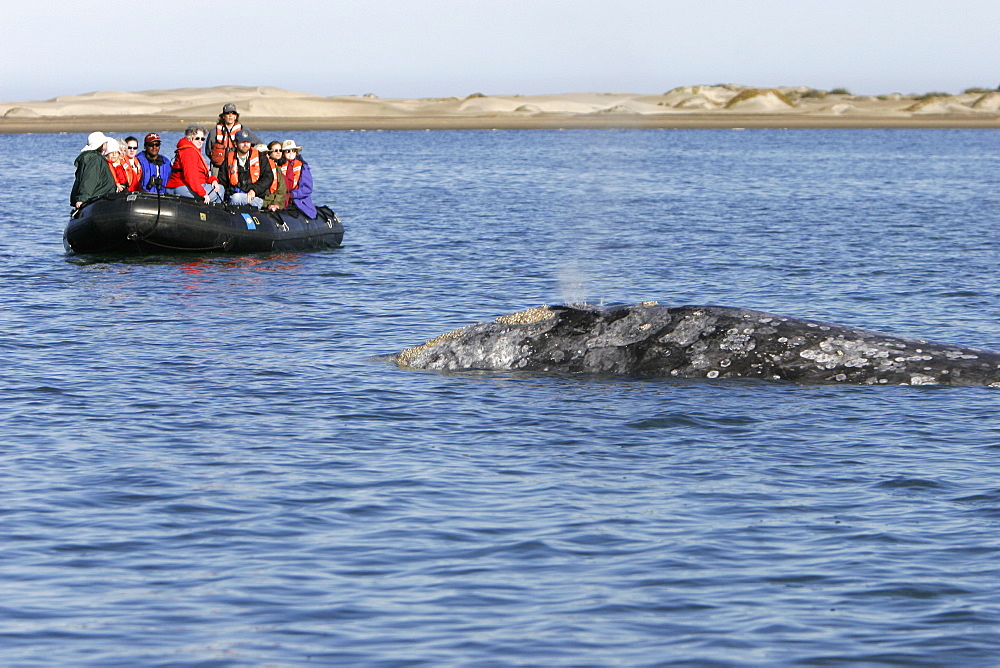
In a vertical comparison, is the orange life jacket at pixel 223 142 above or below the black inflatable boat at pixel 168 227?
above

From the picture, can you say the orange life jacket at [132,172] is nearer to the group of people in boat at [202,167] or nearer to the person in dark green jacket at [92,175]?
the group of people in boat at [202,167]

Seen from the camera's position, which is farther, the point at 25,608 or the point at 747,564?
the point at 747,564

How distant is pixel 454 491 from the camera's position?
984cm

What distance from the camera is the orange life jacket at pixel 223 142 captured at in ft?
84.1

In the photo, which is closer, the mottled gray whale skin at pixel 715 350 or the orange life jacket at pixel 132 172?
the mottled gray whale skin at pixel 715 350

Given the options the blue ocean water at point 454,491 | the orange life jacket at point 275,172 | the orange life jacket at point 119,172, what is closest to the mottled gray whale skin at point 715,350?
the blue ocean water at point 454,491

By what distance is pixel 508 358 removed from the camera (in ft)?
46.3

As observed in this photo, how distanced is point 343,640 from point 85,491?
367cm

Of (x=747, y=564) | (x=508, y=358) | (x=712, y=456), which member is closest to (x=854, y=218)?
(x=508, y=358)

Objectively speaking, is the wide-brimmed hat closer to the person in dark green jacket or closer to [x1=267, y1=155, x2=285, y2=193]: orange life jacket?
the person in dark green jacket

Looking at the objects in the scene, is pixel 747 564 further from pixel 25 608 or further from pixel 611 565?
pixel 25 608

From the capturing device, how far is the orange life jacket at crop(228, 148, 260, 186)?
26.4 meters

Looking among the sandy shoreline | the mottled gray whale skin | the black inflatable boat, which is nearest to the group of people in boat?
the black inflatable boat

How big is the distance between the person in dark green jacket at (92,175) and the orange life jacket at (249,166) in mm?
2366
